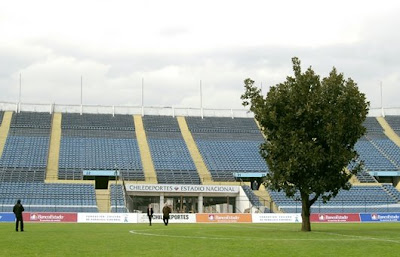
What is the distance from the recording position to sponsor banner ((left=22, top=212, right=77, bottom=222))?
59.4 meters

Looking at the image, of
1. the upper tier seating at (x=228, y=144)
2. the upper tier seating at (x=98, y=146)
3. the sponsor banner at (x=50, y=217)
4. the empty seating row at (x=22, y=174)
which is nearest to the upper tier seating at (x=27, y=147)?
the empty seating row at (x=22, y=174)

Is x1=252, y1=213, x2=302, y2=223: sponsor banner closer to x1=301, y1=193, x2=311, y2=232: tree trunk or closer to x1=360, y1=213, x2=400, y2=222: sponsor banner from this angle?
x1=360, y1=213, x2=400, y2=222: sponsor banner

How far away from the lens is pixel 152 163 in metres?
84.2

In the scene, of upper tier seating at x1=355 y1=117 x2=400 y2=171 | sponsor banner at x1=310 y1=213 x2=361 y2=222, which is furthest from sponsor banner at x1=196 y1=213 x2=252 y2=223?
upper tier seating at x1=355 y1=117 x2=400 y2=171

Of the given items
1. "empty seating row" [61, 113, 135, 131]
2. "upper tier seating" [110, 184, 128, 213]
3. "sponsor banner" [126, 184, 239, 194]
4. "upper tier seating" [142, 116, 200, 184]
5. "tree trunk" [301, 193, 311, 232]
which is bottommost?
"tree trunk" [301, 193, 311, 232]

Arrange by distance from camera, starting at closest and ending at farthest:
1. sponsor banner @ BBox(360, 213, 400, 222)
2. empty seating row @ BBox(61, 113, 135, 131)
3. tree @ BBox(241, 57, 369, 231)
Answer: tree @ BBox(241, 57, 369, 231) → sponsor banner @ BBox(360, 213, 400, 222) → empty seating row @ BBox(61, 113, 135, 131)

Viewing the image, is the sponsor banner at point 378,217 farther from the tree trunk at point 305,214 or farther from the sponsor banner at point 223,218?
the tree trunk at point 305,214

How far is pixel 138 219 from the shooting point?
2322 inches

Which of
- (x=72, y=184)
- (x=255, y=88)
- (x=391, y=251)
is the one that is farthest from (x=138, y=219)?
(x=391, y=251)

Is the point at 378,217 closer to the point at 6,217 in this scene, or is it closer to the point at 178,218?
the point at 178,218

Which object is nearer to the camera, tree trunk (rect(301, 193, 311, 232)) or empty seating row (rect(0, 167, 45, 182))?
tree trunk (rect(301, 193, 311, 232))

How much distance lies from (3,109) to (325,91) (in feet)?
226

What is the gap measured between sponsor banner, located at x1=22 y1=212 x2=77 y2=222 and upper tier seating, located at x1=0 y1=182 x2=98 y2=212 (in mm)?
5972

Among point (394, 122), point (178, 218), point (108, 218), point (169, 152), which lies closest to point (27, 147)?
point (169, 152)
